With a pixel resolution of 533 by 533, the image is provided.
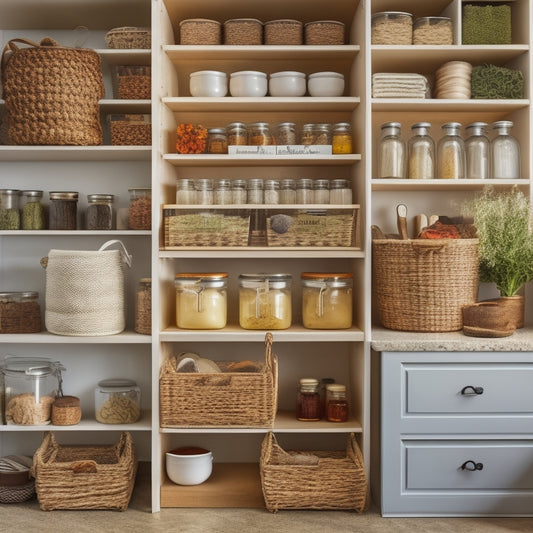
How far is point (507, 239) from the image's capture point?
2941 millimetres

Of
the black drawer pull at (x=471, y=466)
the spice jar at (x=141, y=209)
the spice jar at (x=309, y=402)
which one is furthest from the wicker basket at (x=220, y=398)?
the black drawer pull at (x=471, y=466)

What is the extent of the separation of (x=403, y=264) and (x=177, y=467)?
1.35 m

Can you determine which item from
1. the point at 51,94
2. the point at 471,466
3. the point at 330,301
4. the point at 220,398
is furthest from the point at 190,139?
the point at 471,466

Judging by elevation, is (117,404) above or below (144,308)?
below

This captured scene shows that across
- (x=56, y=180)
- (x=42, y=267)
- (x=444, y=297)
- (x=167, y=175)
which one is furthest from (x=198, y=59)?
(x=444, y=297)

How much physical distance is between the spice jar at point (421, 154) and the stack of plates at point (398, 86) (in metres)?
0.15

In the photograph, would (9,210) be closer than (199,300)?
No

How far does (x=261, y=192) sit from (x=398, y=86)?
31.0 inches

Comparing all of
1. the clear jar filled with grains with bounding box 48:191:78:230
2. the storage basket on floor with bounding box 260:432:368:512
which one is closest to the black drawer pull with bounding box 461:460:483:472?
the storage basket on floor with bounding box 260:432:368:512

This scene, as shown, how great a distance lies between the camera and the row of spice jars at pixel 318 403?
303 centimetres

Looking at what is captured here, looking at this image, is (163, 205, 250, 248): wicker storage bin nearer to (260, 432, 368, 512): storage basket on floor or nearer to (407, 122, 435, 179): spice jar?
(407, 122, 435, 179): spice jar

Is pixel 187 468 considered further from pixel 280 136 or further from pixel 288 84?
pixel 288 84

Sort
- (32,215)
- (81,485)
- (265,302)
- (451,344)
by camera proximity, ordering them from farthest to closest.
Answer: (32,215), (265,302), (81,485), (451,344)

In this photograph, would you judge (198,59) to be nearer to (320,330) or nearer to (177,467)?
(320,330)
